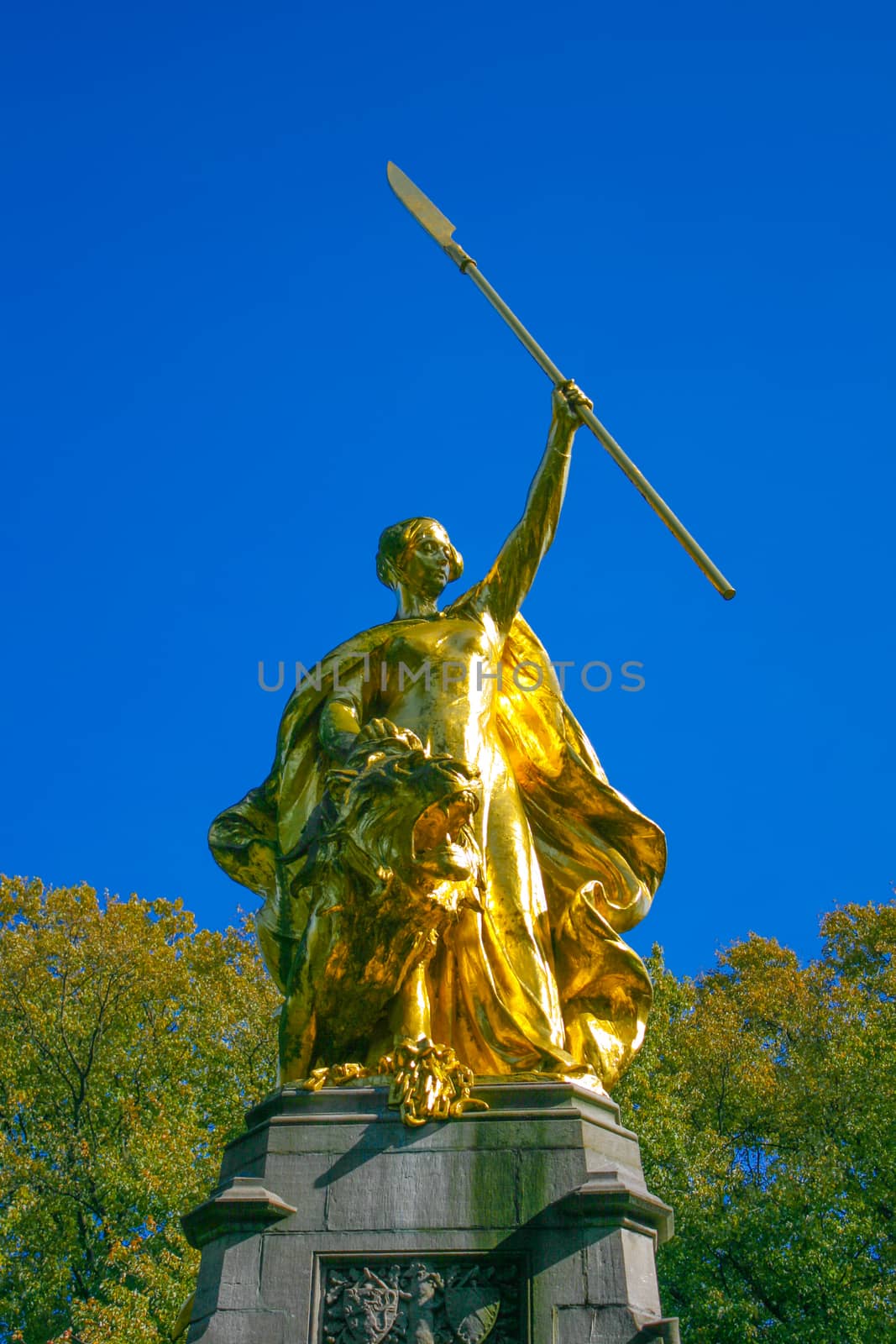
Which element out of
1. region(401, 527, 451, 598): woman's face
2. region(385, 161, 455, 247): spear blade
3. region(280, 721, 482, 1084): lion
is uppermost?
region(385, 161, 455, 247): spear blade

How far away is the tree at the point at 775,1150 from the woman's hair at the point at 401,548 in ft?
33.5

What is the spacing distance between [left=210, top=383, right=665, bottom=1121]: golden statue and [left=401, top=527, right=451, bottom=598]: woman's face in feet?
0.04

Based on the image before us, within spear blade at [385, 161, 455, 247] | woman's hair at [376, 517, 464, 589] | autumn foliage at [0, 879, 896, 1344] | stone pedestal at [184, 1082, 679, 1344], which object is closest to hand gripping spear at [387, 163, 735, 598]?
spear blade at [385, 161, 455, 247]

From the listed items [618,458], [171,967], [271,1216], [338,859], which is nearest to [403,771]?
[338,859]

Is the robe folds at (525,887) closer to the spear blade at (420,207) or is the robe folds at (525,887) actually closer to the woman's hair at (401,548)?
the woman's hair at (401,548)

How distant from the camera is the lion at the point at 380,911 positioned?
21.2 feet

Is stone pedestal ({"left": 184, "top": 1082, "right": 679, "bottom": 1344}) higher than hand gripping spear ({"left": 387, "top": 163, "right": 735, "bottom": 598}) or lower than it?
lower

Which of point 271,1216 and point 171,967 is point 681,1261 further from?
point 271,1216

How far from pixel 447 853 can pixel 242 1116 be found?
44.5ft

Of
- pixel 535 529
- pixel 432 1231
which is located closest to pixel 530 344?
pixel 535 529

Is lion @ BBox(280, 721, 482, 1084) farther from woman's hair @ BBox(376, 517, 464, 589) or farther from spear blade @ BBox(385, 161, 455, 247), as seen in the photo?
spear blade @ BBox(385, 161, 455, 247)

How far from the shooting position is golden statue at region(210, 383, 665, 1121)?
649 cm

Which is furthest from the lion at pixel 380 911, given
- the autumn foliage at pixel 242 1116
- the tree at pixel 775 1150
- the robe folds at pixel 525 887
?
the tree at pixel 775 1150

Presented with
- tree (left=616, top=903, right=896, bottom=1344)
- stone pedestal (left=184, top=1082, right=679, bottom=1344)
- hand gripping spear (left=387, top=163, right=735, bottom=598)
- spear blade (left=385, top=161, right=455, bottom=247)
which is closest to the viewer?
stone pedestal (left=184, top=1082, right=679, bottom=1344)
